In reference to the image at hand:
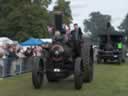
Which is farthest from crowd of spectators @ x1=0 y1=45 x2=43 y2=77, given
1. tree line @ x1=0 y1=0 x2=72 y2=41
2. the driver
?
tree line @ x1=0 y1=0 x2=72 y2=41

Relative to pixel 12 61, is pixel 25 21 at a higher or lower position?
higher

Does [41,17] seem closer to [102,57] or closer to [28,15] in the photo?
[28,15]

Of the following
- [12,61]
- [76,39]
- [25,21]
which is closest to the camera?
[76,39]

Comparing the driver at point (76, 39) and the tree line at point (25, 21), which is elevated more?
the tree line at point (25, 21)

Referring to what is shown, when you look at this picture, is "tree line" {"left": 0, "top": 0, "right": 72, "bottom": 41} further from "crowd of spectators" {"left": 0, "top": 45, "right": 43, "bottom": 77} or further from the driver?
the driver

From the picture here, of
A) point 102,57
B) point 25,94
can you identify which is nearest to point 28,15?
point 102,57

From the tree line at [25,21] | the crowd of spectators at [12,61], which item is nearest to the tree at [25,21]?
the tree line at [25,21]

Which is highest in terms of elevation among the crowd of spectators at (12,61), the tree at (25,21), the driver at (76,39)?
the tree at (25,21)

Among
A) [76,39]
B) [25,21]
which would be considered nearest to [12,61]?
[76,39]

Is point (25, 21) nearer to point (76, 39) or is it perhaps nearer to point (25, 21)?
point (25, 21)

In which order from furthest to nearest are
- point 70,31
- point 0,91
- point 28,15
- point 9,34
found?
point 9,34 < point 28,15 < point 70,31 < point 0,91

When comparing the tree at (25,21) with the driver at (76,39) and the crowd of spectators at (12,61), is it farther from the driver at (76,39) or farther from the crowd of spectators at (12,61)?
the driver at (76,39)

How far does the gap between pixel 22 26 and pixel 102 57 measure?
21.9 metres

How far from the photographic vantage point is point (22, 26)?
52062 mm
